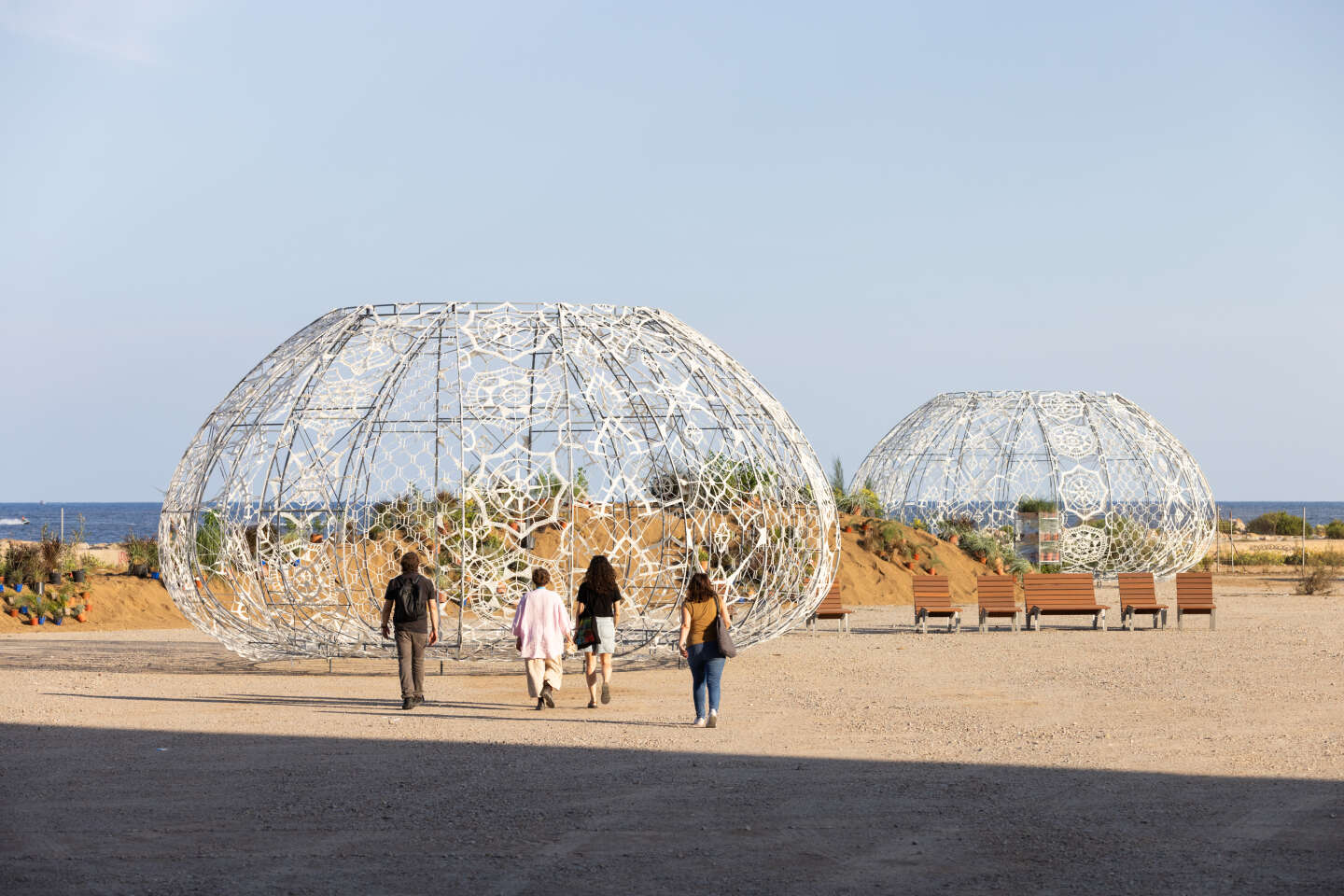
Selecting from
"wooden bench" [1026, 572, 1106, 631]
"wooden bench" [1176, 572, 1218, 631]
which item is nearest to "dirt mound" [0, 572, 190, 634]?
"wooden bench" [1026, 572, 1106, 631]

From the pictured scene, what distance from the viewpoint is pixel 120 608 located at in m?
23.1

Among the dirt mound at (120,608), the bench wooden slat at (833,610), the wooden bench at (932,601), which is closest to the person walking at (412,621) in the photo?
the bench wooden slat at (833,610)

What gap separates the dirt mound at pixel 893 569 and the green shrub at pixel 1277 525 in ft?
122

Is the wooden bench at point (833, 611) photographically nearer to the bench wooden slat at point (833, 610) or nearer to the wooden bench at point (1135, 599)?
the bench wooden slat at point (833, 610)

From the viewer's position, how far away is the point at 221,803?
8273 mm

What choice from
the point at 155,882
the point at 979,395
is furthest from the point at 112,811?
the point at 979,395

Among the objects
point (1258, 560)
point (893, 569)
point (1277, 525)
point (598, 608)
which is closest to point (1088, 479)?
point (893, 569)

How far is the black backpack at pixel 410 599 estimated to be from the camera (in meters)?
12.3

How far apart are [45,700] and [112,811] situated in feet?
18.1

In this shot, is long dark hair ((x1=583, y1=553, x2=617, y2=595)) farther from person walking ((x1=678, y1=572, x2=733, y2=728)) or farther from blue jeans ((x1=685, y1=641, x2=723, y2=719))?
blue jeans ((x1=685, y1=641, x2=723, y2=719))

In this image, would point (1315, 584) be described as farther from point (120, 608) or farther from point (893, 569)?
point (120, 608)

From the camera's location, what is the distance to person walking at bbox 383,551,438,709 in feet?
40.4

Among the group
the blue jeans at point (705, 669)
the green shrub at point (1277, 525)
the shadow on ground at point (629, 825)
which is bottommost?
the shadow on ground at point (629, 825)

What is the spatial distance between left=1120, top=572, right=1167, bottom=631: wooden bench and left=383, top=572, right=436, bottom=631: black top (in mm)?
10575
